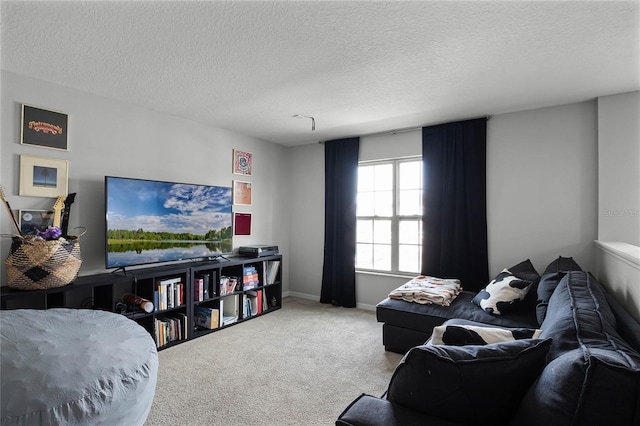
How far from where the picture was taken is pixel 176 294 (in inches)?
132

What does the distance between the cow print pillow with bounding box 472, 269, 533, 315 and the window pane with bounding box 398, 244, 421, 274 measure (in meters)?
1.29

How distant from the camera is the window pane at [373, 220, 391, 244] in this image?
456 cm

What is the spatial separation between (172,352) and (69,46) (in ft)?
8.47

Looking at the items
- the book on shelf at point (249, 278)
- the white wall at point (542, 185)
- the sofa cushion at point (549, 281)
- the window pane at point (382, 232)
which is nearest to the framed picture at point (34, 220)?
the book on shelf at point (249, 278)

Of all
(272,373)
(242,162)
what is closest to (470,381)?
(272,373)

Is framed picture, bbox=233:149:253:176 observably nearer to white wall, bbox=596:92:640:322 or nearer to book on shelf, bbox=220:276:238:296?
book on shelf, bbox=220:276:238:296

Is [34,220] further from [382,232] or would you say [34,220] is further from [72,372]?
[382,232]

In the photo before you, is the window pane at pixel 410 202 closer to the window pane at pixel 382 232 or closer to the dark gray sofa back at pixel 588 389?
the window pane at pixel 382 232

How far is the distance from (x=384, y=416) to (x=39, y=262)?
2.65 metres

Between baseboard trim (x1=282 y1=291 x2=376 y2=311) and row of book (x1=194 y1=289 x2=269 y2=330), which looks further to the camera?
baseboard trim (x1=282 y1=291 x2=376 y2=311)

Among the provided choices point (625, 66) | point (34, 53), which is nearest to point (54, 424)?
point (34, 53)

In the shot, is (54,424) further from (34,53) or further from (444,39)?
(444,39)

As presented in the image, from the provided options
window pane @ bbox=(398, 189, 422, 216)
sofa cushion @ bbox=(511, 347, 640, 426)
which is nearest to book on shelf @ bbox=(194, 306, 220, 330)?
window pane @ bbox=(398, 189, 422, 216)

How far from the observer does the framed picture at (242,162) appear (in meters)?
4.43
